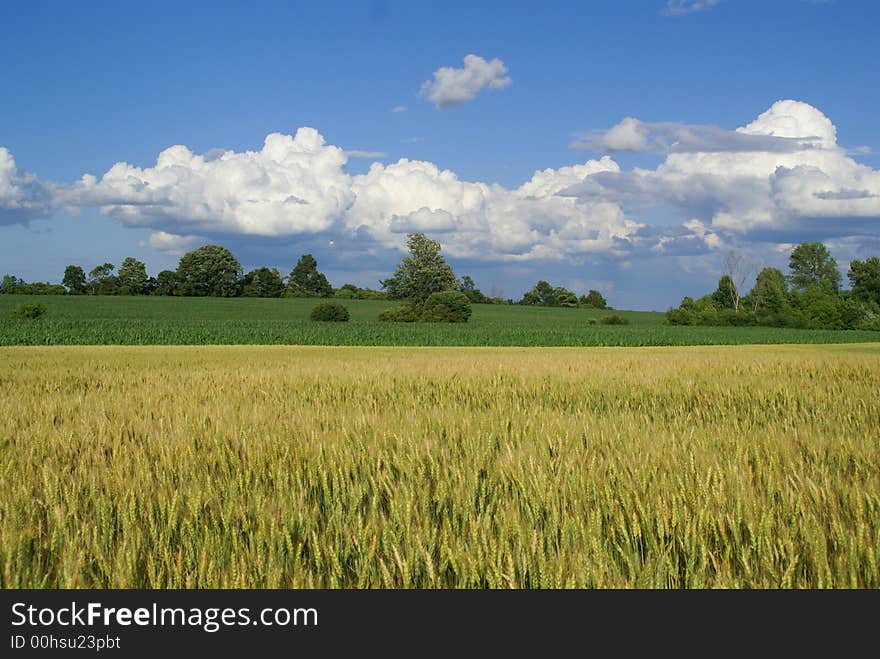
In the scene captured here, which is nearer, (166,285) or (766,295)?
(766,295)

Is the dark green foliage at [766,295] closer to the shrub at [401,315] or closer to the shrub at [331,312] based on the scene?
the shrub at [401,315]

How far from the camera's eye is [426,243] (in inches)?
3401

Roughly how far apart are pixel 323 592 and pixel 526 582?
29.5 inches

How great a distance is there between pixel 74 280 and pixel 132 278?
28.7 ft

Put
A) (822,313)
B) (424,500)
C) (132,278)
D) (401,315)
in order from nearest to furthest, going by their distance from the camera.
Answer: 1. (424,500)
2. (401,315)
3. (822,313)
4. (132,278)

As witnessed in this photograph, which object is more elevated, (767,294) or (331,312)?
(767,294)

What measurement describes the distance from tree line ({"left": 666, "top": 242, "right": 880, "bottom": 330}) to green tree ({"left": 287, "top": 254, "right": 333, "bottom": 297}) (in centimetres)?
5801

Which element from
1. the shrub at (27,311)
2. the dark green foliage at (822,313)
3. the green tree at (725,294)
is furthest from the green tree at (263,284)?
the dark green foliage at (822,313)

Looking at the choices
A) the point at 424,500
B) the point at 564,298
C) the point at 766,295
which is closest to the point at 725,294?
the point at 766,295

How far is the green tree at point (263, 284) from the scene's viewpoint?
9862cm

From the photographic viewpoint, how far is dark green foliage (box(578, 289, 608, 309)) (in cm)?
10744

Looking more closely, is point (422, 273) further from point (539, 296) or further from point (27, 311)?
point (27, 311)

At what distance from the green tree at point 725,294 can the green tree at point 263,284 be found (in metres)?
60.9

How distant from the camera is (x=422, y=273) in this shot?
3253 inches
